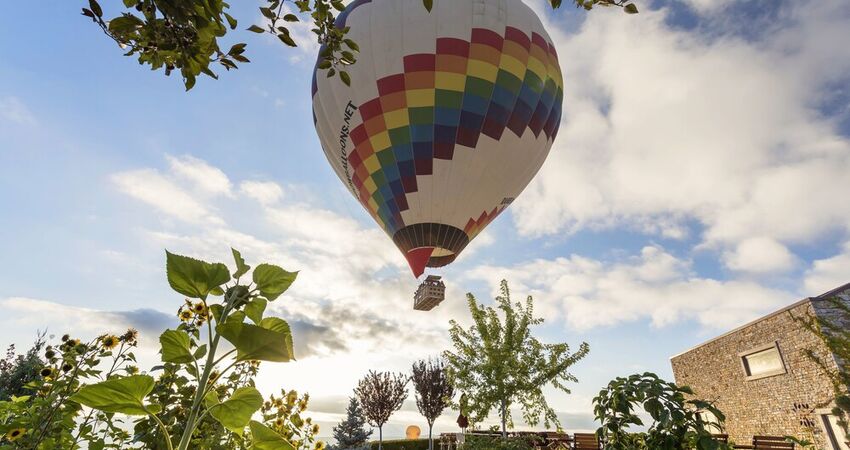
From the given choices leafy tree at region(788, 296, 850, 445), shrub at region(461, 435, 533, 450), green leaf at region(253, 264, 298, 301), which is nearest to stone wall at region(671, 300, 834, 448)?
leafy tree at region(788, 296, 850, 445)

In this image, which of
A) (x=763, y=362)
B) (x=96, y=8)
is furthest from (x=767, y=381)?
(x=96, y=8)

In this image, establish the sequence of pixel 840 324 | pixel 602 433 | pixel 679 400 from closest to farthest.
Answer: pixel 679 400, pixel 602 433, pixel 840 324

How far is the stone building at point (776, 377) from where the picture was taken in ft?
47.6

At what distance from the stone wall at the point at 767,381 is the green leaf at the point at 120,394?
54.0ft

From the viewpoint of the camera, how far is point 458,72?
499 inches

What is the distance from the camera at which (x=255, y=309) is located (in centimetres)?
86

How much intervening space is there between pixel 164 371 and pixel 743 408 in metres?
23.6

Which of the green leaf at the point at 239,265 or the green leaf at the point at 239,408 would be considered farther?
the green leaf at the point at 239,265

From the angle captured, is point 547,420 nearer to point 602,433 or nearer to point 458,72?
point 458,72

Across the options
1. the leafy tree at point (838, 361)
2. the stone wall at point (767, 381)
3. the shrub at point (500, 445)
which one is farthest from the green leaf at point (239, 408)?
the stone wall at point (767, 381)

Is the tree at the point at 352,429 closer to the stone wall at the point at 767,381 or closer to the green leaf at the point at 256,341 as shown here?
the stone wall at the point at 767,381

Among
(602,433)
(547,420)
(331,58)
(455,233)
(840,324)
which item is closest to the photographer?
(602,433)

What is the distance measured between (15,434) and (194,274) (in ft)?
7.20

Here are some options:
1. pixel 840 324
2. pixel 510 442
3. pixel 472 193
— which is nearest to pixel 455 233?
pixel 472 193
